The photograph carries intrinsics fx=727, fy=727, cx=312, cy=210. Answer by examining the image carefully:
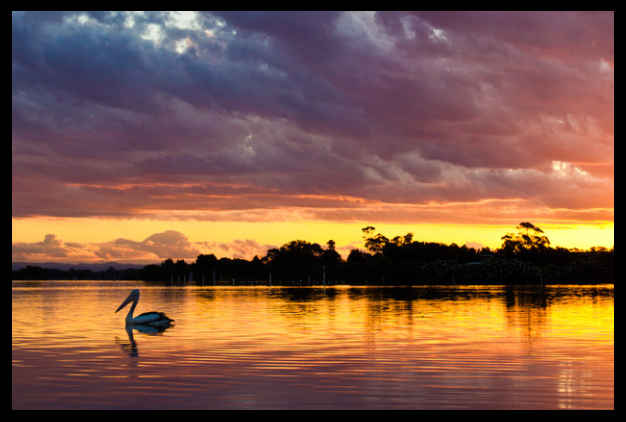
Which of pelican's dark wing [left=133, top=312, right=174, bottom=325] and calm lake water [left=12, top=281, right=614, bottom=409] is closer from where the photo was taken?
calm lake water [left=12, top=281, right=614, bottom=409]

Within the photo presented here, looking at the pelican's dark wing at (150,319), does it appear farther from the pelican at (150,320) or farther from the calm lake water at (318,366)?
the calm lake water at (318,366)

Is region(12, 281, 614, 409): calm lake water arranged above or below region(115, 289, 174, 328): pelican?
below

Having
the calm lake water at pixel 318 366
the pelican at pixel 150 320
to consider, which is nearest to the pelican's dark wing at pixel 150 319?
the pelican at pixel 150 320

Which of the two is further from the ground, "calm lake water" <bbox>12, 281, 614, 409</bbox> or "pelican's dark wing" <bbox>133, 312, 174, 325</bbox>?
"pelican's dark wing" <bbox>133, 312, 174, 325</bbox>

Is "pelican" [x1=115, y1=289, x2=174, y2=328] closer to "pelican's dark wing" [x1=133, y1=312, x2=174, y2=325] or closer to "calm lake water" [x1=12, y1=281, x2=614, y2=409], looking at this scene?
"pelican's dark wing" [x1=133, y1=312, x2=174, y2=325]

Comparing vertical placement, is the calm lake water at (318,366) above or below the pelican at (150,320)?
below

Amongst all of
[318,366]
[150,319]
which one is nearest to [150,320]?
[150,319]

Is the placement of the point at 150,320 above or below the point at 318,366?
above

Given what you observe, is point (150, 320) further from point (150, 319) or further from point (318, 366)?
point (318, 366)

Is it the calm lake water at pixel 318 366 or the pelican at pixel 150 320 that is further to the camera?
the pelican at pixel 150 320

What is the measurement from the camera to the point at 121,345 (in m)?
25.8

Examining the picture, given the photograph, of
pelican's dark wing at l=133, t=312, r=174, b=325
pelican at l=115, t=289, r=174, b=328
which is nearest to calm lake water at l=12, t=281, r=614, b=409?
pelican at l=115, t=289, r=174, b=328

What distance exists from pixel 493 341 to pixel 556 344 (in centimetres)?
223
